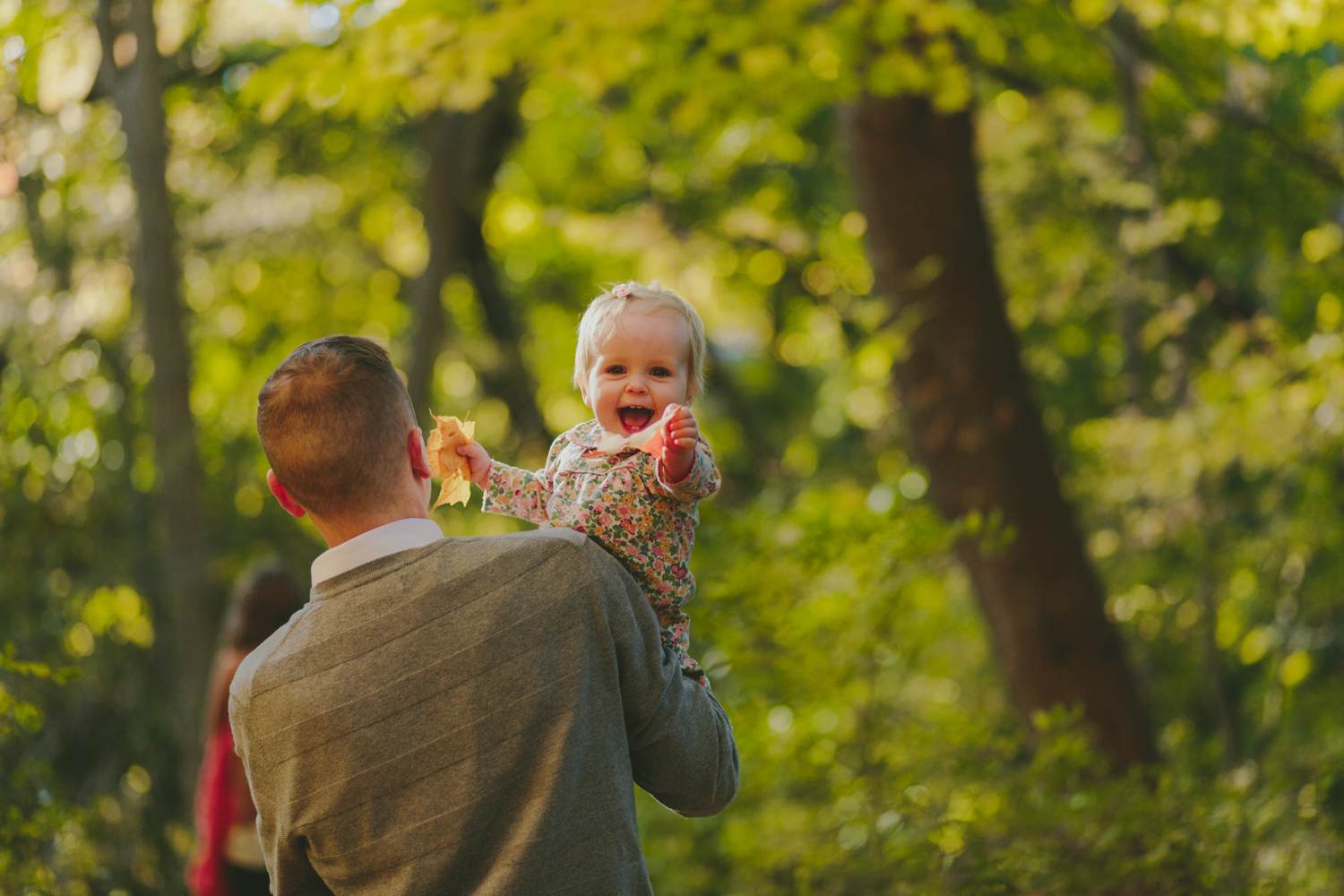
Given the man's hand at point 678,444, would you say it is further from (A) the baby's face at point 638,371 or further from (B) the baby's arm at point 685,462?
(A) the baby's face at point 638,371

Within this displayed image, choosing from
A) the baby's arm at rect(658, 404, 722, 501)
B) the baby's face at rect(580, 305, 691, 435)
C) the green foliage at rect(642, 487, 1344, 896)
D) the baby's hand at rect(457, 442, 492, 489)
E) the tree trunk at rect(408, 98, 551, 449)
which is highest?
the tree trunk at rect(408, 98, 551, 449)

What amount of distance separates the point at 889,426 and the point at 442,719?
6377 mm

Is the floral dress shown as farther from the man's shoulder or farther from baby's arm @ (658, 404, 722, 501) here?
the man's shoulder

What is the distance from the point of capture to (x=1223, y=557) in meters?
6.25

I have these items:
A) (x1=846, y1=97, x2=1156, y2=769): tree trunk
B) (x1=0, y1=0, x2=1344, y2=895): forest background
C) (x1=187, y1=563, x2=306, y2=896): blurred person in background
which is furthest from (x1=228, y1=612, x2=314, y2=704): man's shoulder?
(x1=846, y1=97, x2=1156, y2=769): tree trunk

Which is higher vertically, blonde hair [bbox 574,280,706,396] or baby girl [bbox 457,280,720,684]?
blonde hair [bbox 574,280,706,396]

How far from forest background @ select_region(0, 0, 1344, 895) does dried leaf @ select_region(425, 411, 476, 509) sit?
1.07 metres

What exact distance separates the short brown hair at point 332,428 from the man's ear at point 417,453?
0.08 feet

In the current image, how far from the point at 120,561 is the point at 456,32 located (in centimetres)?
273

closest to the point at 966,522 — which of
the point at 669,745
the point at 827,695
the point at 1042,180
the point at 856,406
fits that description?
the point at 827,695

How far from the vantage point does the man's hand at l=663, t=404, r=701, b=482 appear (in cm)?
154

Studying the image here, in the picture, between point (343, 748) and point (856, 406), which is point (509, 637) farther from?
point (856, 406)

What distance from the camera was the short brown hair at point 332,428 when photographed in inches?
59.1

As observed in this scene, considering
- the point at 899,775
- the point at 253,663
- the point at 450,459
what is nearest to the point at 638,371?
the point at 450,459
